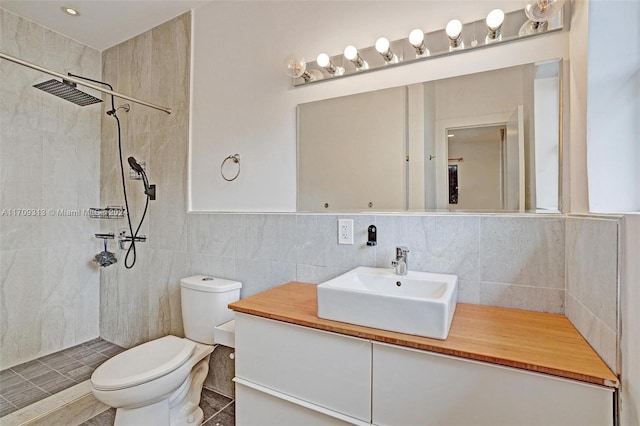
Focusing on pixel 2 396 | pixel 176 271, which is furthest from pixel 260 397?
pixel 2 396

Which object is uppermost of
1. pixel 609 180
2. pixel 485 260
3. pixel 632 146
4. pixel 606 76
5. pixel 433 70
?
pixel 433 70

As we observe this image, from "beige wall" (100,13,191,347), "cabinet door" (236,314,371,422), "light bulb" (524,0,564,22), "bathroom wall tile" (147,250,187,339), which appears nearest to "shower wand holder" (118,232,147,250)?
"beige wall" (100,13,191,347)

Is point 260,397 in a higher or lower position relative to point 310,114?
lower

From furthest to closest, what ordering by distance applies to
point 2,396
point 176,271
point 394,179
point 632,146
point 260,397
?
1. point 176,271
2. point 2,396
3. point 394,179
4. point 260,397
5. point 632,146

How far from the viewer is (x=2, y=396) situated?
1.85 metres

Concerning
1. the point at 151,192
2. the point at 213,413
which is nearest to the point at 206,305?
the point at 213,413

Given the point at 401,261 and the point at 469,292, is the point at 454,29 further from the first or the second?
the point at 469,292

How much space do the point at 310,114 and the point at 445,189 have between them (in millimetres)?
824

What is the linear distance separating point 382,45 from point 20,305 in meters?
2.98

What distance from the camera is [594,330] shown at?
0.86 metres

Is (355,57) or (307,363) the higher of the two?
(355,57)

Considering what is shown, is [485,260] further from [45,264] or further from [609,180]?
[45,264]

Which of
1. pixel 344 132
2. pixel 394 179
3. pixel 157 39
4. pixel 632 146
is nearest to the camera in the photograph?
pixel 632 146

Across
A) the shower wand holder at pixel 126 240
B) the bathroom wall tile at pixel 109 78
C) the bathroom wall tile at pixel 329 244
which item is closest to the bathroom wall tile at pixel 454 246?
the bathroom wall tile at pixel 329 244
